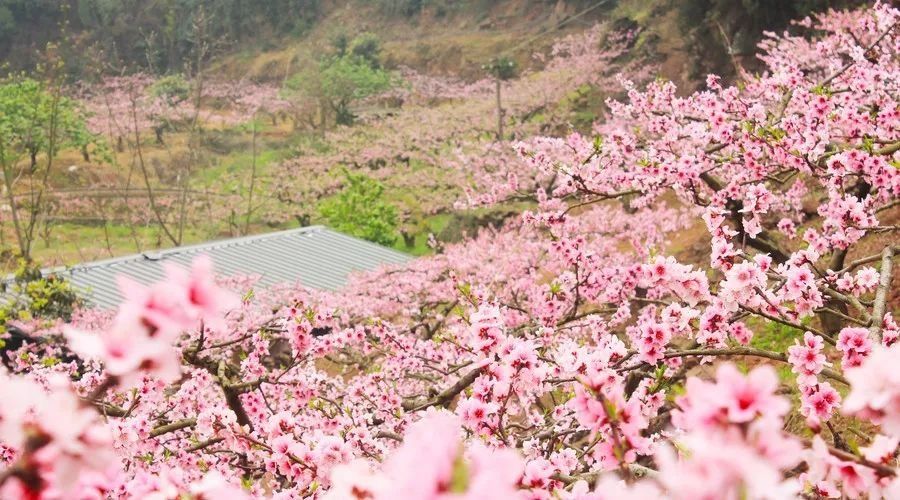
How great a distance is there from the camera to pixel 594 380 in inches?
59.2

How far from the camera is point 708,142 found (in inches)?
247

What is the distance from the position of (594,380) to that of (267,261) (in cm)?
1589

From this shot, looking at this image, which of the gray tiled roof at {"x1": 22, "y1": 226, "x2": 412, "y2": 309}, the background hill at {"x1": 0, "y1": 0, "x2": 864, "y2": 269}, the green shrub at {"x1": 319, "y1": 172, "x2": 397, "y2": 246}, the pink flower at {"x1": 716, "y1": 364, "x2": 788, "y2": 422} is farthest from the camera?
the background hill at {"x1": 0, "y1": 0, "x2": 864, "y2": 269}

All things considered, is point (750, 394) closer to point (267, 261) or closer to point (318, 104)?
point (267, 261)

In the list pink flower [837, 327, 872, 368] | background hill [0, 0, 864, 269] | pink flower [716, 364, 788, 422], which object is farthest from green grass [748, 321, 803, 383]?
pink flower [716, 364, 788, 422]

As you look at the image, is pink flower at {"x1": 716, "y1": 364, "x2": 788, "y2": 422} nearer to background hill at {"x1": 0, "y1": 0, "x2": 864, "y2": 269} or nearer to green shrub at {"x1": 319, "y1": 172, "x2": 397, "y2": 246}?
background hill at {"x1": 0, "y1": 0, "x2": 864, "y2": 269}

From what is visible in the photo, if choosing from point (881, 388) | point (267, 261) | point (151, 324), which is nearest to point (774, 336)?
point (881, 388)

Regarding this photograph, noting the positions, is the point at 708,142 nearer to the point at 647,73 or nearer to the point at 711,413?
the point at 711,413

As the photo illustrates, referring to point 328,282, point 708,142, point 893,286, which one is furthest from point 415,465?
point 328,282

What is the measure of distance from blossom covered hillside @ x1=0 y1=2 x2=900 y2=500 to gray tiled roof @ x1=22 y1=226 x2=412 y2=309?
6553mm

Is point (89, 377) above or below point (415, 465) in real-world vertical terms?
below

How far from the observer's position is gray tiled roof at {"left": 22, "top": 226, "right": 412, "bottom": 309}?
14219 millimetres

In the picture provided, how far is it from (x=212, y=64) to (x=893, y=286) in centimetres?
5163

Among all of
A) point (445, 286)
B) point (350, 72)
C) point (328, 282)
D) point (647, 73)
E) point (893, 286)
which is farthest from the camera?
point (350, 72)
